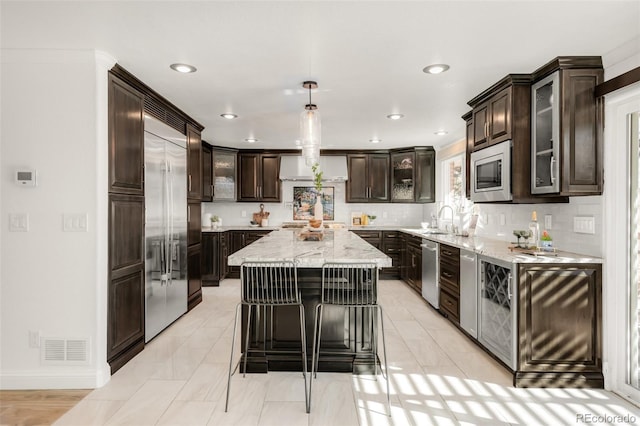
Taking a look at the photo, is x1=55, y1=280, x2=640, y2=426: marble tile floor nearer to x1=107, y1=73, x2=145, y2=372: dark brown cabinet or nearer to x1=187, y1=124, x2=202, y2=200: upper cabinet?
x1=107, y1=73, x2=145, y2=372: dark brown cabinet

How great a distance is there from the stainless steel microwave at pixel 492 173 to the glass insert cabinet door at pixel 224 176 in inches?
175

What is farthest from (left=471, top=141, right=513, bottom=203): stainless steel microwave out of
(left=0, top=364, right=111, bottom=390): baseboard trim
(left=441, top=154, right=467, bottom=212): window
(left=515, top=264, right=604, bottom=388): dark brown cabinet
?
(left=0, top=364, right=111, bottom=390): baseboard trim

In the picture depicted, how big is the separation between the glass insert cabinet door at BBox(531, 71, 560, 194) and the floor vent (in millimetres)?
3755

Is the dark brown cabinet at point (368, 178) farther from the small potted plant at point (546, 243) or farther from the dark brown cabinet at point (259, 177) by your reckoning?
the small potted plant at point (546, 243)

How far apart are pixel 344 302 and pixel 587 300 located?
1.78m

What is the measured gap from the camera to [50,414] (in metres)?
2.46

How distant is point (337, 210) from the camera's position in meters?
7.66

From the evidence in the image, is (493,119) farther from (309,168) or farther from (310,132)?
(309,168)

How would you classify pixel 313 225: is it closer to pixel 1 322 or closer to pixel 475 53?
pixel 475 53

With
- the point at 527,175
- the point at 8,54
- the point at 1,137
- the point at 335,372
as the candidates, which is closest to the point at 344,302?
the point at 335,372

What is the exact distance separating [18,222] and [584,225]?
14.1ft

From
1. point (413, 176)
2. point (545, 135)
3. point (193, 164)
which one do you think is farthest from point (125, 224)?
point (413, 176)

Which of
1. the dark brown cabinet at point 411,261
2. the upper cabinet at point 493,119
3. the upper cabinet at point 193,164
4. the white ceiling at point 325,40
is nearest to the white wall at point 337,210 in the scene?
the dark brown cabinet at point 411,261

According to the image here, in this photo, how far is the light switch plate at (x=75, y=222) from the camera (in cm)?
287
